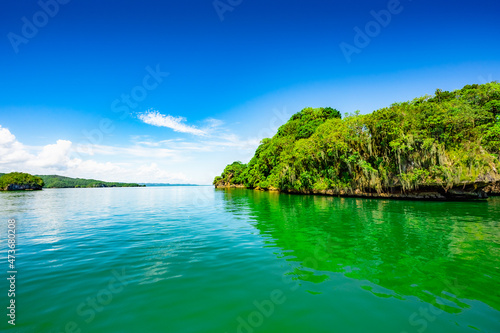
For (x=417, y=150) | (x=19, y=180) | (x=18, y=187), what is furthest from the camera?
(x=18, y=187)

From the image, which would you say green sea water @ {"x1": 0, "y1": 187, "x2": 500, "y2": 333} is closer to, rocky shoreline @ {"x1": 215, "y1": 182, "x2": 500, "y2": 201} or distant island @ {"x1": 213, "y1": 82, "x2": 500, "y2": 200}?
distant island @ {"x1": 213, "y1": 82, "x2": 500, "y2": 200}

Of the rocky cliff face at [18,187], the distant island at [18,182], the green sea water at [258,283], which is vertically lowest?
the green sea water at [258,283]

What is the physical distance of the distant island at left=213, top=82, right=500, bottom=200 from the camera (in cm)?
2691

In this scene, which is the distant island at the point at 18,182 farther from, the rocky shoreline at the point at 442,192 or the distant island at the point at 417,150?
the rocky shoreline at the point at 442,192

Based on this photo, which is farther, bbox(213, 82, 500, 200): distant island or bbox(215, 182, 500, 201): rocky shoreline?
bbox(215, 182, 500, 201): rocky shoreline

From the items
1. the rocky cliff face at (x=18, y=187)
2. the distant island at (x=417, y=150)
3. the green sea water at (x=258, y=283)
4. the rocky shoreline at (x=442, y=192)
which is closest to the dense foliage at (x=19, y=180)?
the rocky cliff face at (x=18, y=187)

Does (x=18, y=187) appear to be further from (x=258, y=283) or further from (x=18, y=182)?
(x=258, y=283)

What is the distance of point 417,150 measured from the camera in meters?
30.2

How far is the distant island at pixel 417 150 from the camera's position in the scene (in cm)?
2691

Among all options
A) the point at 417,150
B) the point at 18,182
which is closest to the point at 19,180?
the point at 18,182

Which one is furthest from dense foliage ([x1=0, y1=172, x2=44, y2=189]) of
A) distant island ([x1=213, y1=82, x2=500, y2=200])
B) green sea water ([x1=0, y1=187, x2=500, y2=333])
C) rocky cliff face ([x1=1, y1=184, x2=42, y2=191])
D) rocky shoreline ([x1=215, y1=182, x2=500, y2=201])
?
rocky shoreline ([x1=215, y1=182, x2=500, y2=201])

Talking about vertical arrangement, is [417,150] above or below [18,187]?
above

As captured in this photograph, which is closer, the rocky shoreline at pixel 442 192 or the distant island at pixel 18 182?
the rocky shoreline at pixel 442 192

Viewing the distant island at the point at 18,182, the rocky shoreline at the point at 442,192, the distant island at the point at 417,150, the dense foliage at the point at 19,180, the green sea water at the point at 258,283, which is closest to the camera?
the green sea water at the point at 258,283
